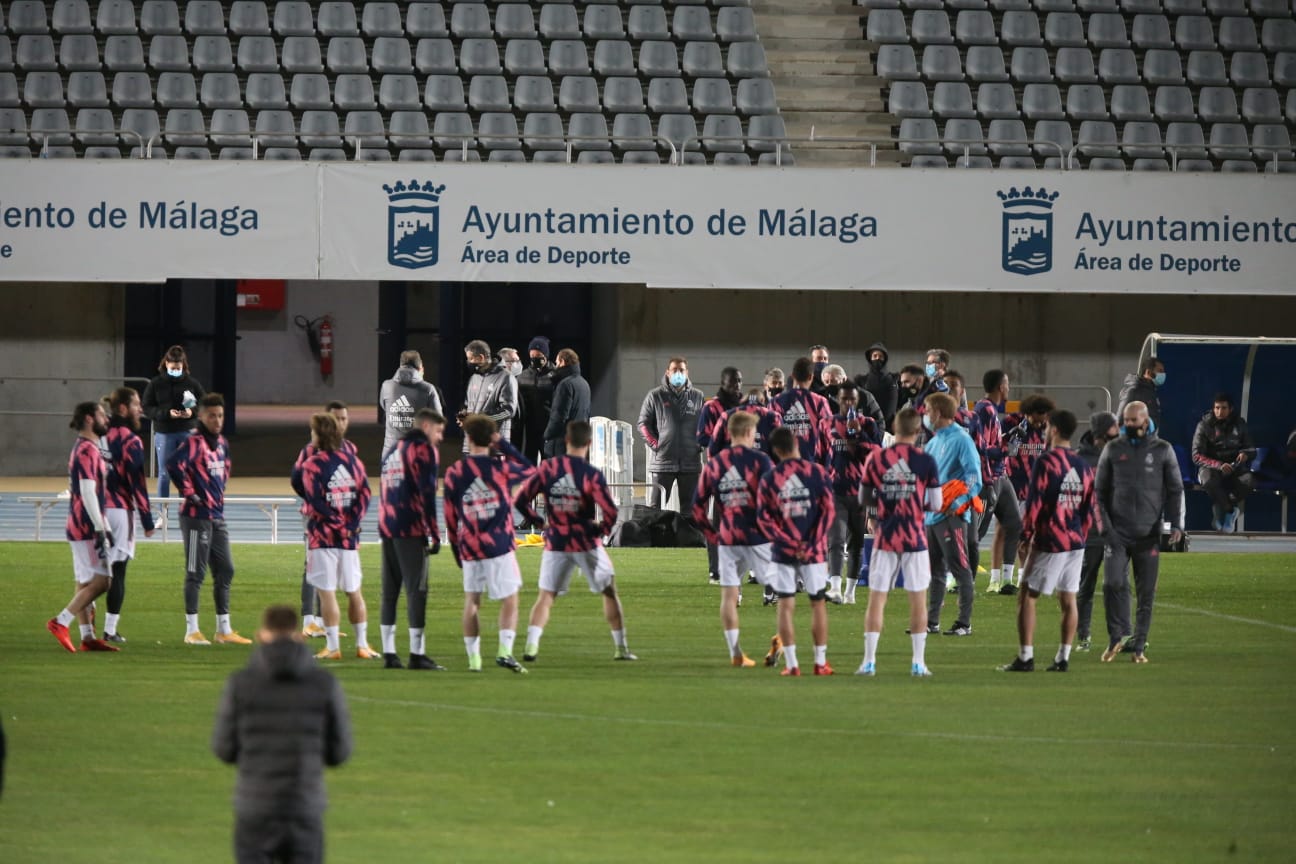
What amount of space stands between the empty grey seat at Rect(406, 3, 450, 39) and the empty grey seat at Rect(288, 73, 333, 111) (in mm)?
1735

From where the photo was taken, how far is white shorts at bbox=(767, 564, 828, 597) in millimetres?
12273

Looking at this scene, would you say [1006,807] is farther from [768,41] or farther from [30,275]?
[768,41]

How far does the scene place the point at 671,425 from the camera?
63.3ft

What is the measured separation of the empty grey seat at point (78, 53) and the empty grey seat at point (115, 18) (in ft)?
0.94

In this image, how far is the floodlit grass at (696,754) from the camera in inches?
311

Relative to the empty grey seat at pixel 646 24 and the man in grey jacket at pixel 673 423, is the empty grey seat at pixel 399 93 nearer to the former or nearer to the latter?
the empty grey seat at pixel 646 24

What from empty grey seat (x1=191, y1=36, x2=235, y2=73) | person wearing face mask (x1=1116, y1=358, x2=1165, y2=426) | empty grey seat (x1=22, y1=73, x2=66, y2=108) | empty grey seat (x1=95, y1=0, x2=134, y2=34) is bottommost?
person wearing face mask (x1=1116, y1=358, x2=1165, y2=426)

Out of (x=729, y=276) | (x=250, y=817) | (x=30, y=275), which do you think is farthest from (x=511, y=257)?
(x=250, y=817)

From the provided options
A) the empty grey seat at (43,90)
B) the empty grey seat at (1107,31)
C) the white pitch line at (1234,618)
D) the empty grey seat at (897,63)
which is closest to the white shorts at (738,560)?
the white pitch line at (1234,618)

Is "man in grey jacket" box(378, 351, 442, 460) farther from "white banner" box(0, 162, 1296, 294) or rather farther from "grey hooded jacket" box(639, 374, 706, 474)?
"white banner" box(0, 162, 1296, 294)

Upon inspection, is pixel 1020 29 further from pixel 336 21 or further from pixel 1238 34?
pixel 336 21

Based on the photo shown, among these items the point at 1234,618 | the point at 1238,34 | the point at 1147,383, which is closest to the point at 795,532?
the point at 1234,618

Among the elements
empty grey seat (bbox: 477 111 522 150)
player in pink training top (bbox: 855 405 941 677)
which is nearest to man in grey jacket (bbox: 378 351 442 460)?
player in pink training top (bbox: 855 405 941 677)

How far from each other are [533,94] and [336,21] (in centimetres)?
336
